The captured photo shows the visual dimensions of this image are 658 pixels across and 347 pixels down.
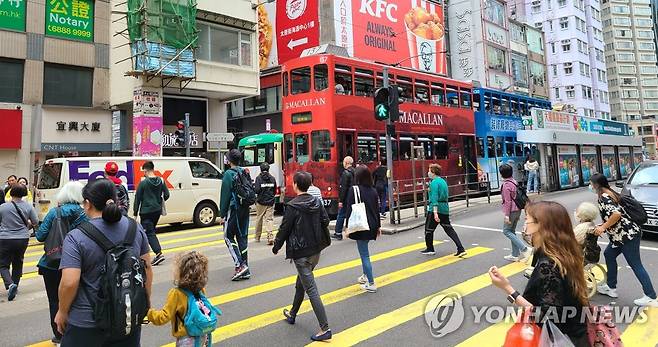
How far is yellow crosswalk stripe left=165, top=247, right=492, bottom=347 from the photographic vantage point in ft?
14.9

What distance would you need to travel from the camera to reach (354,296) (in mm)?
5672

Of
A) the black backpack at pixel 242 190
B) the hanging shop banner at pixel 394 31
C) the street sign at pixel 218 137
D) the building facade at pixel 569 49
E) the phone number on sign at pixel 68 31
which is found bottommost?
the black backpack at pixel 242 190

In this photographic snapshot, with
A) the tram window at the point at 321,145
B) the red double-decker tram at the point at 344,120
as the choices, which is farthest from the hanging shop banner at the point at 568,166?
the tram window at the point at 321,145

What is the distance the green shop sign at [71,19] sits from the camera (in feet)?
62.4

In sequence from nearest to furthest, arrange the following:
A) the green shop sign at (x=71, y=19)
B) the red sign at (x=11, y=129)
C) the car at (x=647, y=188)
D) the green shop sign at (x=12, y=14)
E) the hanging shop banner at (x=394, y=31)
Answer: the car at (x=647, y=188) → the red sign at (x=11, y=129) → the green shop sign at (x=12, y=14) → the green shop sign at (x=71, y=19) → the hanging shop banner at (x=394, y=31)

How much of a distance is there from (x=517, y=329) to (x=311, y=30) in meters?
28.8

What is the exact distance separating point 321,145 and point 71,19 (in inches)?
571

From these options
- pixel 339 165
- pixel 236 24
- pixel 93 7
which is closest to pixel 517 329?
pixel 339 165

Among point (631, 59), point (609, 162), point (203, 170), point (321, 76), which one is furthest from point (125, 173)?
point (631, 59)

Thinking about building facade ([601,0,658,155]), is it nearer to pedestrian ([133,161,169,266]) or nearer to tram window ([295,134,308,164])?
tram window ([295,134,308,164])

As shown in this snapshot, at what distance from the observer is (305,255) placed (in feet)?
14.6

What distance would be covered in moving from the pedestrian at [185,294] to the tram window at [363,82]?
422 inches

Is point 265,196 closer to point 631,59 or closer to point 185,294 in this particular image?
point 185,294

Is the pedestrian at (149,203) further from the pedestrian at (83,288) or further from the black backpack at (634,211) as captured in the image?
the black backpack at (634,211)
